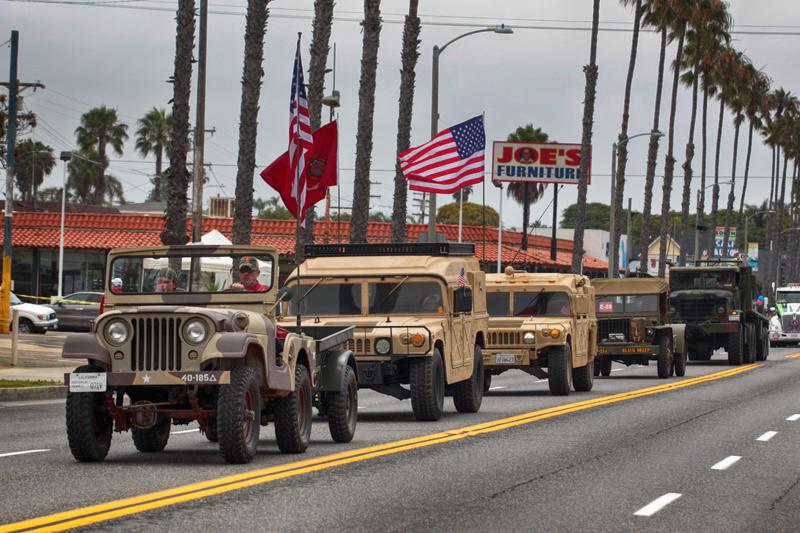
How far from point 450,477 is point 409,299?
25.4 feet

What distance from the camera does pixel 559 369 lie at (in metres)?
26.1

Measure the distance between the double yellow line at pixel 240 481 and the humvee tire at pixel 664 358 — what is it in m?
13.1

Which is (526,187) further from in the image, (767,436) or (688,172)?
(767,436)

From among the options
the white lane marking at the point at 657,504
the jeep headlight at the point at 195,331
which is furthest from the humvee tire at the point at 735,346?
the jeep headlight at the point at 195,331

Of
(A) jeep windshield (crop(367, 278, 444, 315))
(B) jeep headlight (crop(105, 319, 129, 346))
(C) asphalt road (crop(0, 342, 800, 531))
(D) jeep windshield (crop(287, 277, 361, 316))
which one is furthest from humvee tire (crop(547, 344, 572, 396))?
(B) jeep headlight (crop(105, 319, 129, 346))

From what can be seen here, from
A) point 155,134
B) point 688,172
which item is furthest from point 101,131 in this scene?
point 688,172

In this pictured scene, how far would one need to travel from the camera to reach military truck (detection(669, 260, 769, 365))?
42969 millimetres

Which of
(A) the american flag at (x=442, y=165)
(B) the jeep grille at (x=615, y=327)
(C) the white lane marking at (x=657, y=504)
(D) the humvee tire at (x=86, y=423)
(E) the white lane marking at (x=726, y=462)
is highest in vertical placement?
(A) the american flag at (x=442, y=165)

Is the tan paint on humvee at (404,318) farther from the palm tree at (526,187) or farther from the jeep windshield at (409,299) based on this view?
the palm tree at (526,187)

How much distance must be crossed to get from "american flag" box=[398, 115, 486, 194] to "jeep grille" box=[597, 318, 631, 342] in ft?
18.4

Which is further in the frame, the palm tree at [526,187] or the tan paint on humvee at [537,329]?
the palm tree at [526,187]

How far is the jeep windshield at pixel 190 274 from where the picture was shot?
48.6 feet

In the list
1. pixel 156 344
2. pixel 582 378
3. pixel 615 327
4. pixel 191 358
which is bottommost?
pixel 582 378

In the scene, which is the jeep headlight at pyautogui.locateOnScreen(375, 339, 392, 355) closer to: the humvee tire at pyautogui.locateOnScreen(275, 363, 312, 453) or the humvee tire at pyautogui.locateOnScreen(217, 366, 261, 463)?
the humvee tire at pyautogui.locateOnScreen(275, 363, 312, 453)
